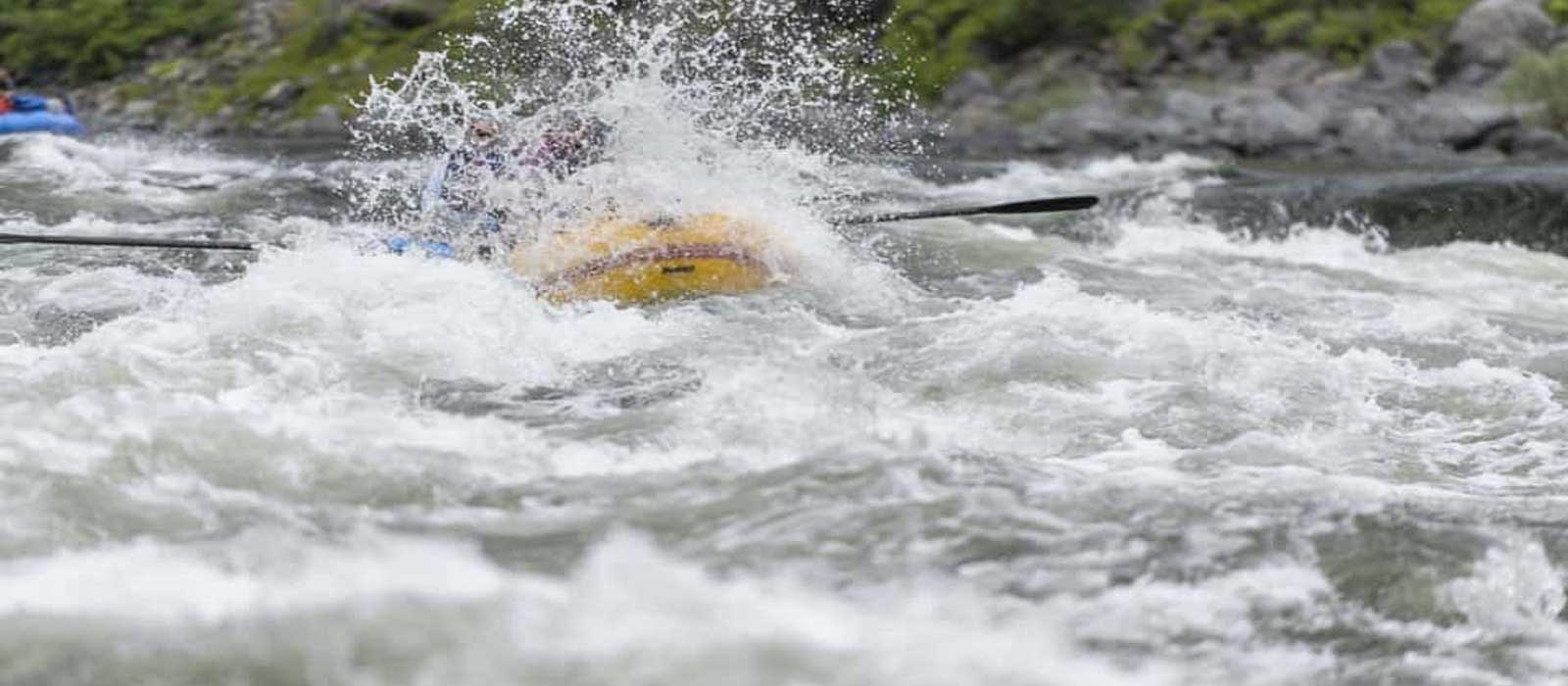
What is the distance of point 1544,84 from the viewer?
46.7ft

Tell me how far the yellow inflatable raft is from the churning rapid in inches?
5.7

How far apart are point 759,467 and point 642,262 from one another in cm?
284

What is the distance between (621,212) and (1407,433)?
3379 mm

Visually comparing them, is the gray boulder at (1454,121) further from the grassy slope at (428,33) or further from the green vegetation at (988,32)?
the green vegetation at (988,32)

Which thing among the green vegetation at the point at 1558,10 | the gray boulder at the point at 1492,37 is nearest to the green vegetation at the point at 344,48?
the gray boulder at the point at 1492,37

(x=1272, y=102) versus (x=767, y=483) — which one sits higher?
(x=1272, y=102)

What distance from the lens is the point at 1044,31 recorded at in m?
16.8

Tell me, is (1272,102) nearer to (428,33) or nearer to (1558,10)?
(1558,10)

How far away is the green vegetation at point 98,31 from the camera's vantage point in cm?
2106

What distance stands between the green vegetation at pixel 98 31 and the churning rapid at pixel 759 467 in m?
12.6

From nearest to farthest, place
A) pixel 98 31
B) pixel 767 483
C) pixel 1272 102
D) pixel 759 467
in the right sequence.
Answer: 1. pixel 767 483
2. pixel 759 467
3. pixel 1272 102
4. pixel 98 31

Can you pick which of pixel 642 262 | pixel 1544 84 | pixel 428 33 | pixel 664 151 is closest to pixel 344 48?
pixel 428 33

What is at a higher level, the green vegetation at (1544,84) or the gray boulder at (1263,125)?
the green vegetation at (1544,84)

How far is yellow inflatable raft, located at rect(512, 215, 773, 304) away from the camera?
7426 millimetres
